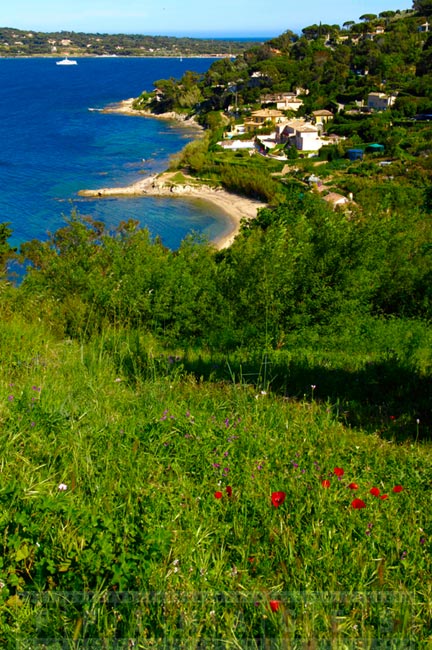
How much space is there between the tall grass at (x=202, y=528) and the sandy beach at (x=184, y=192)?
34.1 meters

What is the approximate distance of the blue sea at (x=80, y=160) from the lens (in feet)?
115

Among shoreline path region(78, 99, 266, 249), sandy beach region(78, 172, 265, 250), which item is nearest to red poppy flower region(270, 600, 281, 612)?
shoreline path region(78, 99, 266, 249)

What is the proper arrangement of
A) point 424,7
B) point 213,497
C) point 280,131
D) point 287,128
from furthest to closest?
point 424,7 → point 280,131 → point 287,128 → point 213,497

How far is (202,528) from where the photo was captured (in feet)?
7.32

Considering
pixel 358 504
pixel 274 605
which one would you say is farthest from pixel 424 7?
pixel 274 605

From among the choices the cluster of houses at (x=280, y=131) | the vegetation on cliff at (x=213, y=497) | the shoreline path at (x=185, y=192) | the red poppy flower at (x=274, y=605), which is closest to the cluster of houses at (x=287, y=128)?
the cluster of houses at (x=280, y=131)

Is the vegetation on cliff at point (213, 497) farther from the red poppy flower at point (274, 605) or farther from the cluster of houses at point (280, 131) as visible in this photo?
the cluster of houses at point (280, 131)

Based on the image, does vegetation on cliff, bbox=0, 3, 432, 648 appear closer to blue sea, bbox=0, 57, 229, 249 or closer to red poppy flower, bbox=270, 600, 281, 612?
red poppy flower, bbox=270, 600, 281, 612

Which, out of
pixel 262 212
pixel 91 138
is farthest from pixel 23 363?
pixel 91 138

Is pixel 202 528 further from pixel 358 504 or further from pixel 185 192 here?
pixel 185 192

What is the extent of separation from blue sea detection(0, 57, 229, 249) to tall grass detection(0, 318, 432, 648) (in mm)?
15710

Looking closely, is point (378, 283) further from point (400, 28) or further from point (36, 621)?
point (400, 28)

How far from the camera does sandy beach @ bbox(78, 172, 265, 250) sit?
38.1 meters

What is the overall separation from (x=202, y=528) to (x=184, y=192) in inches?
1612
